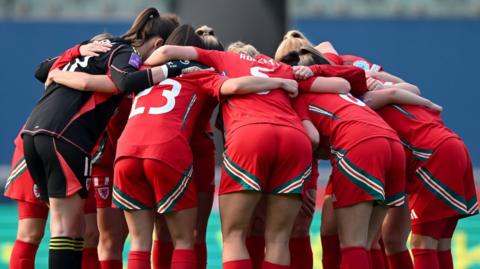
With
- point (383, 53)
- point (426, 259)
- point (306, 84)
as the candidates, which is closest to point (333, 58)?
point (306, 84)

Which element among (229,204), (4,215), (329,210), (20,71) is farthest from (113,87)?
(20,71)

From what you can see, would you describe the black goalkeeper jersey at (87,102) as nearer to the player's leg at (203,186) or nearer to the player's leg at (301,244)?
the player's leg at (203,186)

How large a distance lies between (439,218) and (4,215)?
706cm

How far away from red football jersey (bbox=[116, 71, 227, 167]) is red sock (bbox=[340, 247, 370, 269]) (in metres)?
1.07

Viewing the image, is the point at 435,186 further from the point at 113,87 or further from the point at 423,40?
the point at 423,40

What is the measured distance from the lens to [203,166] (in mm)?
6156

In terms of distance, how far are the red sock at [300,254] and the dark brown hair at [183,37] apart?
54.8 inches

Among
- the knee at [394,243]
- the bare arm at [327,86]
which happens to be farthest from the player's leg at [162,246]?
the knee at [394,243]

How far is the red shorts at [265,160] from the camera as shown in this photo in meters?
5.31

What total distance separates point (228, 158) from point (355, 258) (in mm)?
931

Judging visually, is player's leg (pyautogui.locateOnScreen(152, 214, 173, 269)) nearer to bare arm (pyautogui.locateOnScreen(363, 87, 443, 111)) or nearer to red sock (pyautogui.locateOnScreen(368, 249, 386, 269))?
red sock (pyautogui.locateOnScreen(368, 249, 386, 269))

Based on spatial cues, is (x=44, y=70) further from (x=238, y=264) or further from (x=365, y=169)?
(x=365, y=169)

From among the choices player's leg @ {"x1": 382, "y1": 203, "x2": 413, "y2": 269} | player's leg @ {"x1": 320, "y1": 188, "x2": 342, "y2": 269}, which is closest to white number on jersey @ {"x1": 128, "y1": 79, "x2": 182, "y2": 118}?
player's leg @ {"x1": 320, "y1": 188, "x2": 342, "y2": 269}

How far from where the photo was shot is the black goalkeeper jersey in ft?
18.4
